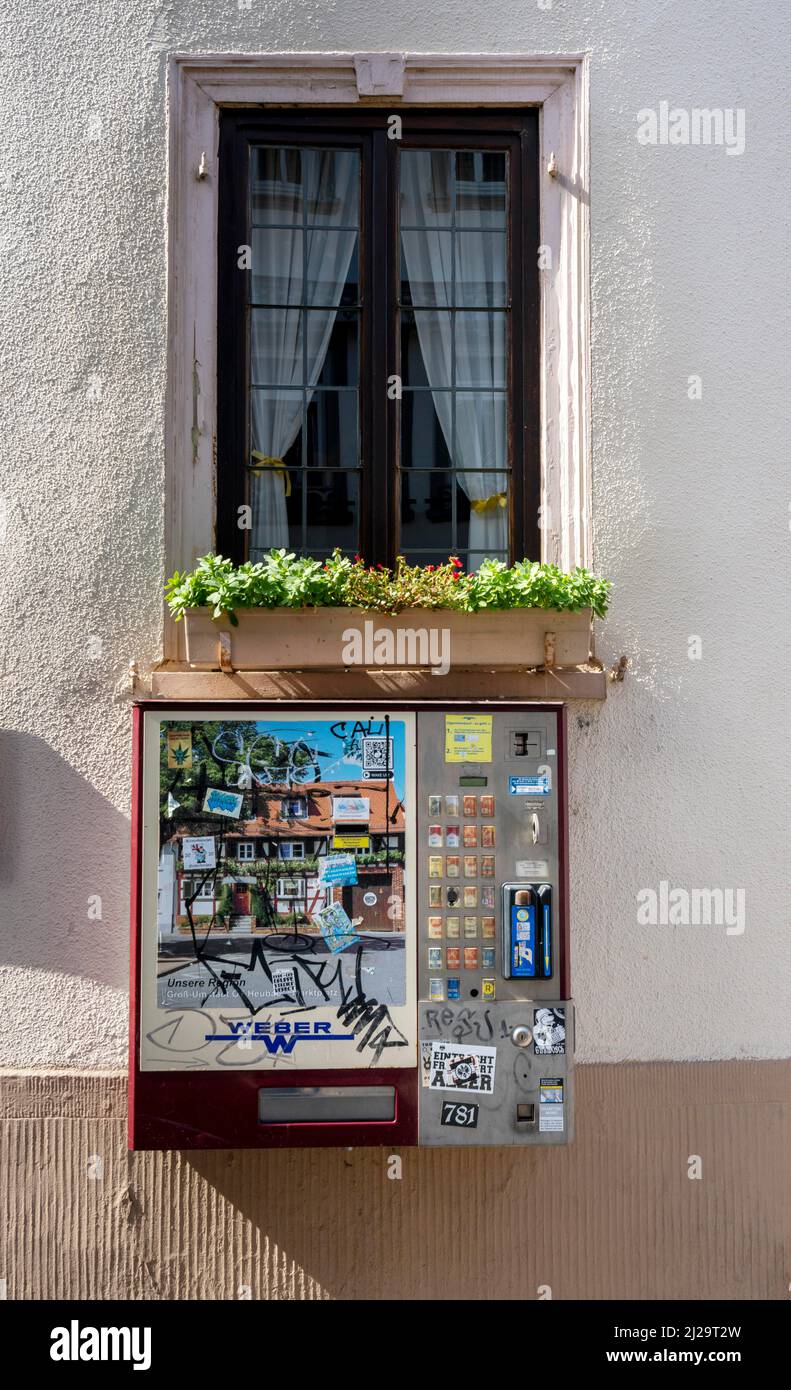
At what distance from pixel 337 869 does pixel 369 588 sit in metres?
1.20

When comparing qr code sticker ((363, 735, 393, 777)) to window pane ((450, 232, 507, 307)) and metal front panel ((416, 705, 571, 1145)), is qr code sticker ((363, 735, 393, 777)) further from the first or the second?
window pane ((450, 232, 507, 307))

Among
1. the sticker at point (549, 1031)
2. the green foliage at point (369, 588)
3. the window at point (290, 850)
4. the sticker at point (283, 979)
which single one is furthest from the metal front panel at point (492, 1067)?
the green foliage at point (369, 588)

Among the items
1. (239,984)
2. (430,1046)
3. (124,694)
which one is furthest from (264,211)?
(430,1046)

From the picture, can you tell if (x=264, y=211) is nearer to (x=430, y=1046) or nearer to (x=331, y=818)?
(x=331, y=818)

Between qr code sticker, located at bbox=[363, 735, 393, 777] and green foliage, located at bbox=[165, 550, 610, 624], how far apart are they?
2.24 ft

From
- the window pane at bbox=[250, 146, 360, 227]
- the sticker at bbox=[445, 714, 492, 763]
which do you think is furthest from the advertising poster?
the window pane at bbox=[250, 146, 360, 227]

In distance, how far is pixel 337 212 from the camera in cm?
458

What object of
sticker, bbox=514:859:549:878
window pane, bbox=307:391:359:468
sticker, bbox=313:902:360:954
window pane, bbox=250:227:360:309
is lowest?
sticker, bbox=313:902:360:954

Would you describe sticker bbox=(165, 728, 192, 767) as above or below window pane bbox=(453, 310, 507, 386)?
below

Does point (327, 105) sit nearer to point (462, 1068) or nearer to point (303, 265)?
point (303, 265)

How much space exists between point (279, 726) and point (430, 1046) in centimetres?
135

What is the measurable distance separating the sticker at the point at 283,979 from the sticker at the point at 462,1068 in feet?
1.94

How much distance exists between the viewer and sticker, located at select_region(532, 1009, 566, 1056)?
368 cm

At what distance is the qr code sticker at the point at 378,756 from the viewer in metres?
3.68
